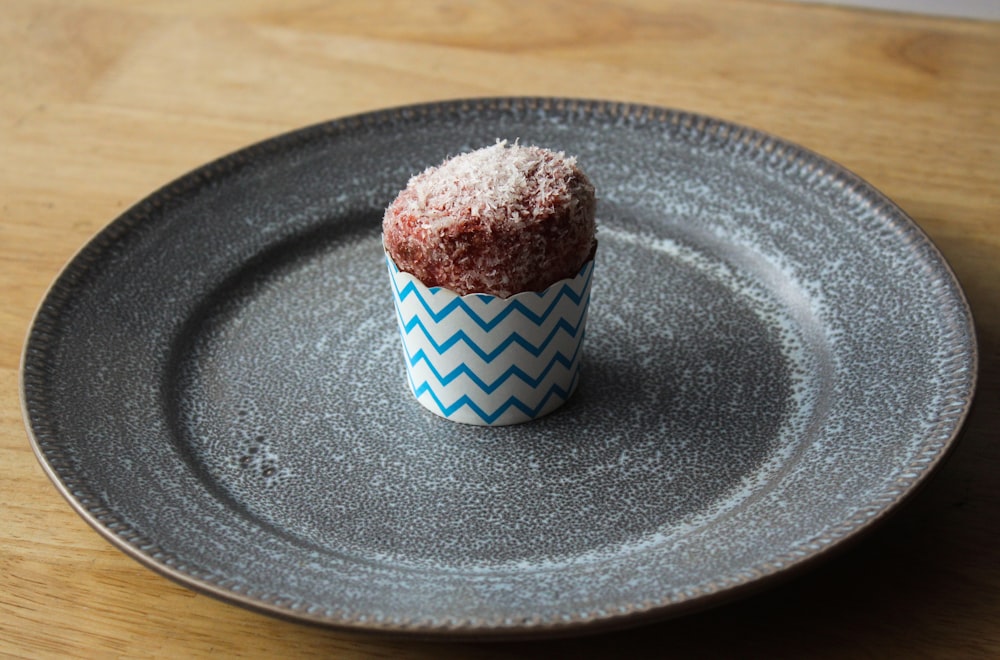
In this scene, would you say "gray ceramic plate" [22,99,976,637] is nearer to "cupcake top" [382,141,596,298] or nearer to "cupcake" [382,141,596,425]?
"cupcake" [382,141,596,425]

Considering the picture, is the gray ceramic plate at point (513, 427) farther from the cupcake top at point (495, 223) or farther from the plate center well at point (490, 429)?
the cupcake top at point (495, 223)

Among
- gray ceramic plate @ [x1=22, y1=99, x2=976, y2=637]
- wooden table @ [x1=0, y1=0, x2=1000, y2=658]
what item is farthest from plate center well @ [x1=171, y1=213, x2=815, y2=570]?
wooden table @ [x1=0, y1=0, x2=1000, y2=658]

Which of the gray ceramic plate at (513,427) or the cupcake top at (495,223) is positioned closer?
the gray ceramic plate at (513,427)

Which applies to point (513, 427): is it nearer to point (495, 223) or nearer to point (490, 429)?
point (490, 429)

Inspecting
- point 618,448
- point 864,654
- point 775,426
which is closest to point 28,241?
point 618,448

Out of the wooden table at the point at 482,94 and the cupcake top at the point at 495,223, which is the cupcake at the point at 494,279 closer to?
the cupcake top at the point at 495,223

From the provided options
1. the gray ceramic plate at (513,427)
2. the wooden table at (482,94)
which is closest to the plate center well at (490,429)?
the gray ceramic plate at (513,427)

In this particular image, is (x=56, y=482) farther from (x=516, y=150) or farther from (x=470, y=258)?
(x=516, y=150)

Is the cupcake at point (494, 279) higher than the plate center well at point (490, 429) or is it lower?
higher
